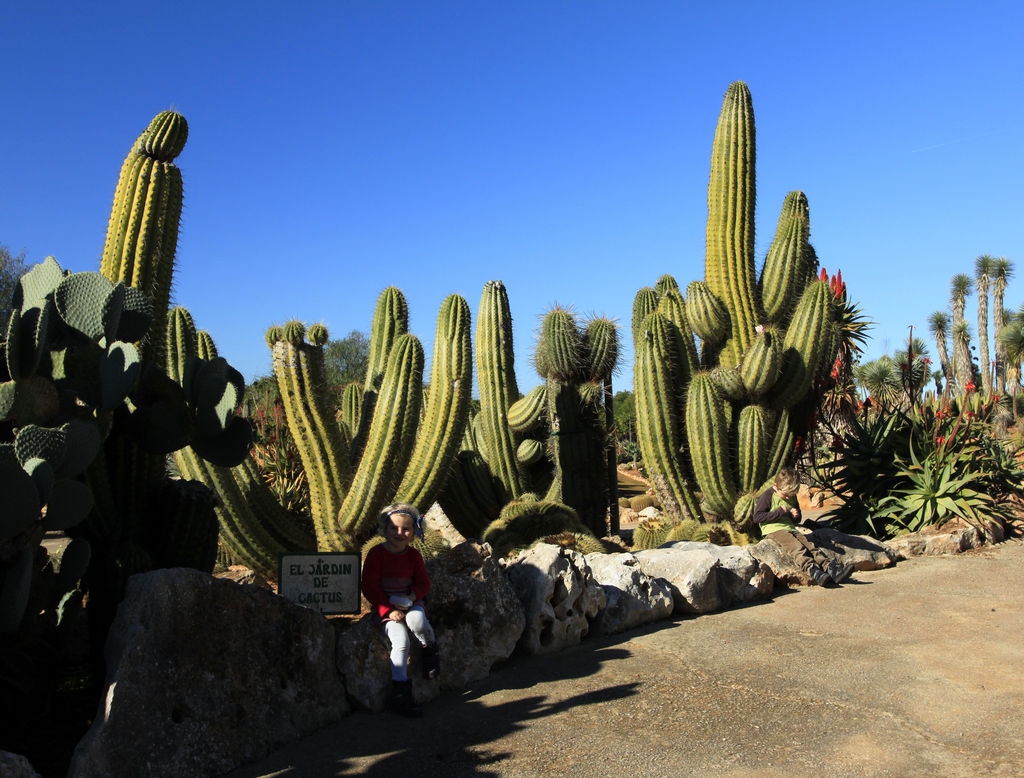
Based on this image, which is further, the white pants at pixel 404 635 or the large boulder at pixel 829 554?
the large boulder at pixel 829 554

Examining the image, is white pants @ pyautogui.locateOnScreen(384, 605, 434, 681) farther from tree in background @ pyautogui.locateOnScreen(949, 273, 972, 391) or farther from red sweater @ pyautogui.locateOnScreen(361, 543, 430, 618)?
tree in background @ pyautogui.locateOnScreen(949, 273, 972, 391)

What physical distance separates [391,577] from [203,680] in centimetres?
108

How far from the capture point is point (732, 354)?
9430mm

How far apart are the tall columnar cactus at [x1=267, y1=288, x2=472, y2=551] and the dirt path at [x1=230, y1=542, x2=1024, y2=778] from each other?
1935 millimetres

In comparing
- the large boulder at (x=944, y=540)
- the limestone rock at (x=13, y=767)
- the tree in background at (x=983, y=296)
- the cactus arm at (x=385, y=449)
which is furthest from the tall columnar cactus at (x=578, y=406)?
the tree in background at (x=983, y=296)

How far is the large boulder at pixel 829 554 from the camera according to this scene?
282 inches

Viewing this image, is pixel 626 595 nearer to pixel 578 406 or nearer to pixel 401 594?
pixel 401 594

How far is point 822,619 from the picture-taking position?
5.92 meters

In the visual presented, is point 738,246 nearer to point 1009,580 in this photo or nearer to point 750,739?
point 1009,580

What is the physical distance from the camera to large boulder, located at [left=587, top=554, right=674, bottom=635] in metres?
A: 5.54

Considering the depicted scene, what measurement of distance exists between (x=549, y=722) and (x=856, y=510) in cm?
737

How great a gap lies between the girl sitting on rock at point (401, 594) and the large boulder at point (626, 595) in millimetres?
1669

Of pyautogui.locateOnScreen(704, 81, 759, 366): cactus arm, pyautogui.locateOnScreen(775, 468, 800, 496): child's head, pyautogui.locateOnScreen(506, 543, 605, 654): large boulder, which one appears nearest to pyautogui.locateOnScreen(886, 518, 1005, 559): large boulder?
pyautogui.locateOnScreen(775, 468, 800, 496): child's head

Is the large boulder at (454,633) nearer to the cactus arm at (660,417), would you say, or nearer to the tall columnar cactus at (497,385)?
the tall columnar cactus at (497,385)
